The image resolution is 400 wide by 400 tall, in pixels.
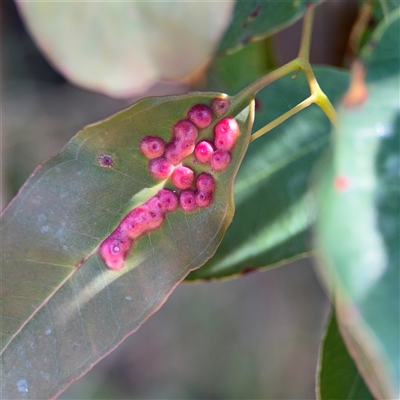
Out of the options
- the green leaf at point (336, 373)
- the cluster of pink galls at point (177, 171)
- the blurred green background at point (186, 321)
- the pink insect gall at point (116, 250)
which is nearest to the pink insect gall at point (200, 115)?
the cluster of pink galls at point (177, 171)

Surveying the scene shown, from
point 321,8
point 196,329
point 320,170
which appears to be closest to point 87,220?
point 320,170

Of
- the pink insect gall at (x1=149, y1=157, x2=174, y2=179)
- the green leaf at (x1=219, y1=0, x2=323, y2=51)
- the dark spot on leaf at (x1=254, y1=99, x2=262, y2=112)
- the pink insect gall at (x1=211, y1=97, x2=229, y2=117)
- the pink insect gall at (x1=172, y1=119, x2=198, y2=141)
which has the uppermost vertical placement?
the green leaf at (x1=219, y1=0, x2=323, y2=51)

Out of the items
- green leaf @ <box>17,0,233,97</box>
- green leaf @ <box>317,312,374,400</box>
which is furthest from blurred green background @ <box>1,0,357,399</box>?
green leaf @ <box>317,312,374,400</box>

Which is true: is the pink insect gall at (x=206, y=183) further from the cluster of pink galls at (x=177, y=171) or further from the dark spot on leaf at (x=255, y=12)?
the dark spot on leaf at (x=255, y=12)

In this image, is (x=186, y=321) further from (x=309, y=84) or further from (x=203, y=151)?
(x=309, y=84)

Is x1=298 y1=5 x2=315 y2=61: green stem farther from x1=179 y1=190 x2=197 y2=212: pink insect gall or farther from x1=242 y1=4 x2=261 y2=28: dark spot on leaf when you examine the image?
x1=179 y1=190 x2=197 y2=212: pink insect gall

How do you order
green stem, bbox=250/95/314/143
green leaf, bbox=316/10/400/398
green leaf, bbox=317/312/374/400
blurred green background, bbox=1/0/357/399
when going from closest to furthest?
green leaf, bbox=316/10/400/398 → green stem, bbox=250/95/314/143 → green leaf, bbox=317/312/374/400 → blurred green background, bbox=1/0/357/399
